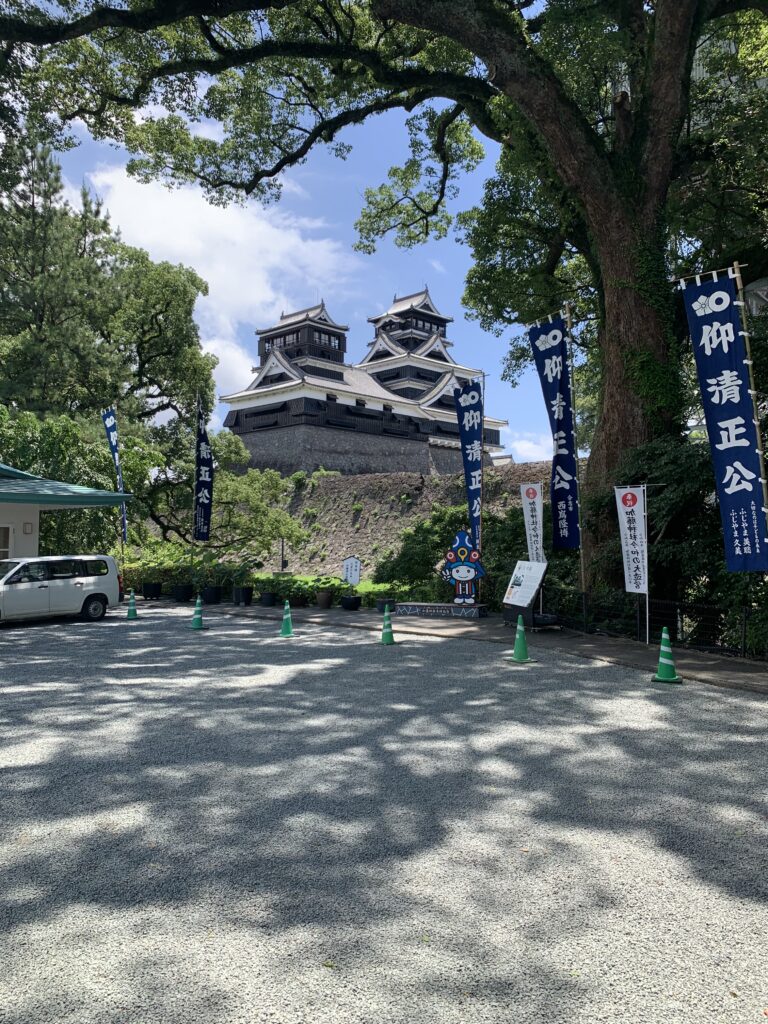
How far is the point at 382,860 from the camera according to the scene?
392 centimetres

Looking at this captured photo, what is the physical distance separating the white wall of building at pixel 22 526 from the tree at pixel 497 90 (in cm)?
965

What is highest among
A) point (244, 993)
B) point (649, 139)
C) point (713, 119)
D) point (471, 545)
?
point (713, 119)

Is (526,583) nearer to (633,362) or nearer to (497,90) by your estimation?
(633,362)

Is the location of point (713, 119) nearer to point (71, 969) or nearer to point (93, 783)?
point (93, 783)

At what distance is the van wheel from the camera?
16.4m

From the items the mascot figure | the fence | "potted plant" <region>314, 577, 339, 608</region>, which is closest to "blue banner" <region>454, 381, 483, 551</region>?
the mascot figure

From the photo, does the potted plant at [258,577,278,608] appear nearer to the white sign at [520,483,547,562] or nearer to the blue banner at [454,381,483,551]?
the blue banner at [454,381,483,551]

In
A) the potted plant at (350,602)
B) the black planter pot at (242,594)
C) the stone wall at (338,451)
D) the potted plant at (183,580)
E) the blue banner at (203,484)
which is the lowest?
the potted plant at (350,602)

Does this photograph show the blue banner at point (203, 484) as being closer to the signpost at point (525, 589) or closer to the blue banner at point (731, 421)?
the signpost at point (525, 589)

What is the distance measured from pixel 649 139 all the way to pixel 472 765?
44.4 feet

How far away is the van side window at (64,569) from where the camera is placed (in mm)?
15836

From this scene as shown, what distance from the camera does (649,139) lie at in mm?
14266

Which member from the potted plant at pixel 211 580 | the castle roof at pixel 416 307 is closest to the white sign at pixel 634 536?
the potted plant at pixel 211 580

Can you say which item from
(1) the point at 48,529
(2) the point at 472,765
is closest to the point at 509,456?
(1) the point at 48,529
